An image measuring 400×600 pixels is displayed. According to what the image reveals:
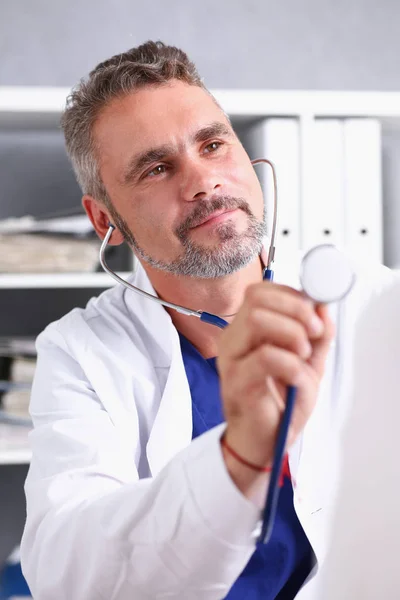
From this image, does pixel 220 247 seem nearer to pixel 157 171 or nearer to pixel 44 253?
pixel 157 171

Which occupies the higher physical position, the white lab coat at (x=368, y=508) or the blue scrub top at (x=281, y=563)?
the white lab coat at (x=368, y=508)

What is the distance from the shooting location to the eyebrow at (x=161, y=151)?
47.4 inches

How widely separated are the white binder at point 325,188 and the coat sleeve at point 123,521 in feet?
3.10

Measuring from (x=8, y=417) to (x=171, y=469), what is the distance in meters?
1.30

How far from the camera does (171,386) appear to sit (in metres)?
1.21

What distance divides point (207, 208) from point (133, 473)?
42 centimetres

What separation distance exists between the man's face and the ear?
11 centimetres

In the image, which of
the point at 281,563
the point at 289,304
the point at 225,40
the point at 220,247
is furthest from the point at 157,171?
the point at 225,40

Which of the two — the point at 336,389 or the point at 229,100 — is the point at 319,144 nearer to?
the point at 229,100

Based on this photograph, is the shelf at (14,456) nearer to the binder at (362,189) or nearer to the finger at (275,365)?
the binder at (362,189)

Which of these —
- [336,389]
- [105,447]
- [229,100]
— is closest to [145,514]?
[105,447]

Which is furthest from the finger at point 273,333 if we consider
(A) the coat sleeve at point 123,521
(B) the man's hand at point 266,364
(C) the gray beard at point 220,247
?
(C) the gray beard at point 220,247

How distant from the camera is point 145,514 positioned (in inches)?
26.2

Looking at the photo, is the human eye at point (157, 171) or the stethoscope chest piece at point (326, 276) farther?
the human eye at point (157, 171)
